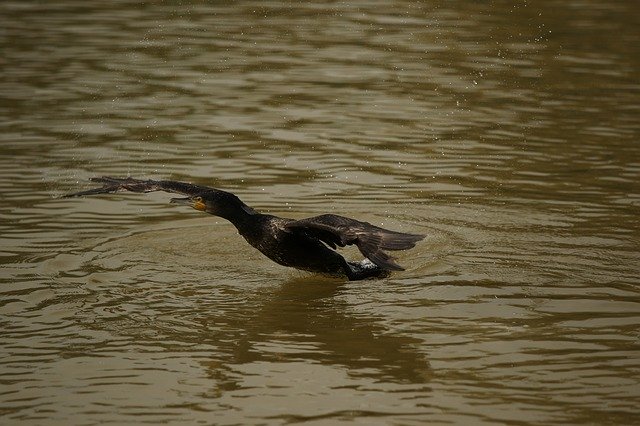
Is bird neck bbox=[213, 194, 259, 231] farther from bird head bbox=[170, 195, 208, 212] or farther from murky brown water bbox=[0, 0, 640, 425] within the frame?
murky brown water bbox=[0, 0, 640, 425]

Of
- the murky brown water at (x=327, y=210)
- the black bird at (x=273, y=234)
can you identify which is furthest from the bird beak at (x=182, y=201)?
the murky brown water at (x=327, y=210)

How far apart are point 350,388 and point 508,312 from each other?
2004 mm

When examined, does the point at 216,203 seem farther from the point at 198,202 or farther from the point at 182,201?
the point at 182,201

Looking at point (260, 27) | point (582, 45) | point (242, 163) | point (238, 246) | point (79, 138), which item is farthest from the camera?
point (260, 27)

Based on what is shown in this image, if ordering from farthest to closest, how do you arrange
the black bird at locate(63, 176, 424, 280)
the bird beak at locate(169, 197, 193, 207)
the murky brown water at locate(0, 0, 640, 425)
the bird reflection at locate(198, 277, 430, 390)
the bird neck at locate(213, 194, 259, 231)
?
the bird neck at locate(213, 194, 259, 231) < the black bird at locate(63, 176, 424, 280) < the bird beak at locate(169, 197, 193, 207) < the bird reflection at locate(198, 277, 430, 390) < the murky brown water at locate(0, 0, 640, 425)

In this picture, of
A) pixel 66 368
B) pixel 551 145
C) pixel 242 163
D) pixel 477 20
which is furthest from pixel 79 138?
pixel 477 20

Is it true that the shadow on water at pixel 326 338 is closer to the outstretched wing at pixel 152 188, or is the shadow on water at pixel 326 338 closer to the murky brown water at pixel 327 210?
the murky brown water at pixel 327 210

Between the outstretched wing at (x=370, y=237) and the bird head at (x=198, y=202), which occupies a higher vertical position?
the outstretched wing at (x=370, y=237)

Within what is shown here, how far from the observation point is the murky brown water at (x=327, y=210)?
820 cm

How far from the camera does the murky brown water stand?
26.9 ft

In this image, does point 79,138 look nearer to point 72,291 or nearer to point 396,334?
point 72,291

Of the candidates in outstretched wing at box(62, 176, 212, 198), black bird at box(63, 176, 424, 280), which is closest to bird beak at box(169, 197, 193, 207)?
black bird at box(63, 176, 424, 280)

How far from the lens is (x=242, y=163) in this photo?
14.6 m

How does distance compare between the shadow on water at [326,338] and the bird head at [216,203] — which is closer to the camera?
the shadow on water at [326,338]
